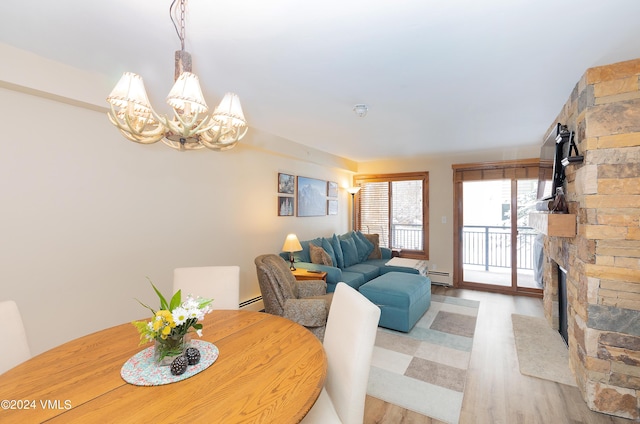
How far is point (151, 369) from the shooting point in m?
1.17

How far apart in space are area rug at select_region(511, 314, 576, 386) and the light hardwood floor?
0.26 ft

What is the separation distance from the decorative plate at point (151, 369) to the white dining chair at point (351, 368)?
50 cm

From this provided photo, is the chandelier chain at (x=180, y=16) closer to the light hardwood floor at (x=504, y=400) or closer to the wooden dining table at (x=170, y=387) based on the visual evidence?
the wooden dining table at (x=170, y=387)

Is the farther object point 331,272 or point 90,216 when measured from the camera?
point 331,272

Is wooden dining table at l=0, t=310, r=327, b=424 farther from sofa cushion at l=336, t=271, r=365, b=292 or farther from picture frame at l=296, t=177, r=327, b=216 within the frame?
picture frame at l=296, t=177, r=327, b=216

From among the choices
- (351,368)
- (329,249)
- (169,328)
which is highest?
(169,328)

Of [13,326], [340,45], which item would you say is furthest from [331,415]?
[340,45]

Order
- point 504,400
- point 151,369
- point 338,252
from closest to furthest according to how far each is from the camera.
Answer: point 151,369 < point 504,400 < point 338,252

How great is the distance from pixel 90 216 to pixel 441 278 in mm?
5327

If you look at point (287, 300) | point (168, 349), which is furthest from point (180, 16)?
point (287, 300)

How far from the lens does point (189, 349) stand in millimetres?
1222

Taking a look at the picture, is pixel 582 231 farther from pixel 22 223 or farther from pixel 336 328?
pixel 22 223

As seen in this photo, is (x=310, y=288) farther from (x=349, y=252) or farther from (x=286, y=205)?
(x=349, y=252)

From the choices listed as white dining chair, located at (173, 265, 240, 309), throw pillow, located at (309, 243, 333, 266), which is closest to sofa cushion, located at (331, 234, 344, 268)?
throw pillow, located at (309, 243, 333, 266)
